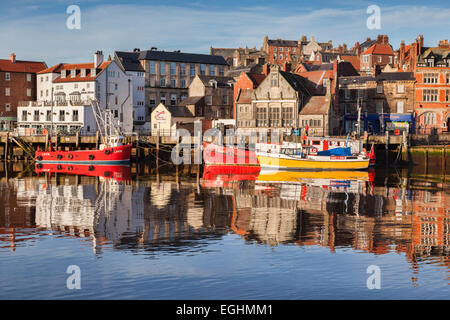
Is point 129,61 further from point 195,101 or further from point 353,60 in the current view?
point 353,60

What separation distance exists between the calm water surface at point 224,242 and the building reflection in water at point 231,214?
2.9 inches

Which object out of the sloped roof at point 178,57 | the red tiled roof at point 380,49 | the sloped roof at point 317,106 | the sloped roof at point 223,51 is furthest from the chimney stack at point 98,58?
the sloped roof at point 223,51

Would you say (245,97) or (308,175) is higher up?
(245,97)

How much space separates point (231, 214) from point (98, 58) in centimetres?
6737

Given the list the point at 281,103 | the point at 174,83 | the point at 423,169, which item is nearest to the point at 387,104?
the point at 281,103

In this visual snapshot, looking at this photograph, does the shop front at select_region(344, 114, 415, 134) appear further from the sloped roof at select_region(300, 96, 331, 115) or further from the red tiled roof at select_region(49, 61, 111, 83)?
the red tiled roof at select_region(49, 61, 111, 83)

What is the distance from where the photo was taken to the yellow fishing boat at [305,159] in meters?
61.2

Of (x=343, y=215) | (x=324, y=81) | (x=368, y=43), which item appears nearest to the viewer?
(x=343, y=215)

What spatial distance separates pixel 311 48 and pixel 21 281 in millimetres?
136535

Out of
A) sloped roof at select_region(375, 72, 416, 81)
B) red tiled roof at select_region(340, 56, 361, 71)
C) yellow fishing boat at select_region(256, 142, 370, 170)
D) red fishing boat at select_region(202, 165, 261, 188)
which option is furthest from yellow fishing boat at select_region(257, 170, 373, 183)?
red tiled roof at select_region(340, 56, 361, 71)

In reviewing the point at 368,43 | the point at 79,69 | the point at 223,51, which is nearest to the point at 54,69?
the point at 79,69

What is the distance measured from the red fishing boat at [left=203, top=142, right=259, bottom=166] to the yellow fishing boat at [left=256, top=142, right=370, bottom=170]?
2.82 metres

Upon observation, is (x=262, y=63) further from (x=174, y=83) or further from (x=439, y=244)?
(x=439, y=244)

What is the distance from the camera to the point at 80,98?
9081 centimetres
